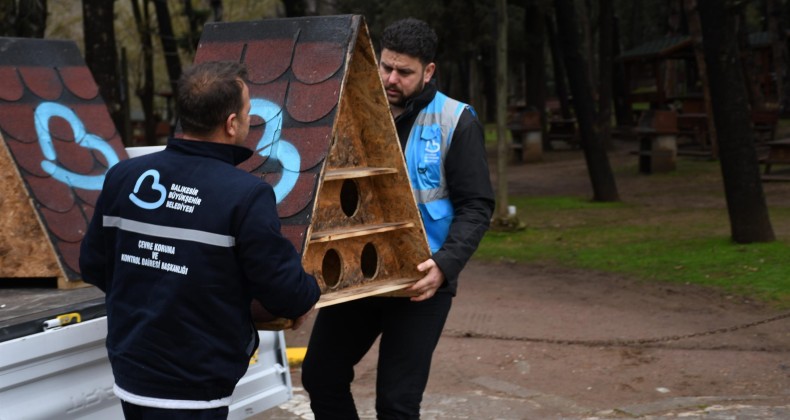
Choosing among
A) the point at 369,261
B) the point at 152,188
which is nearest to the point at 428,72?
the point at 369,261

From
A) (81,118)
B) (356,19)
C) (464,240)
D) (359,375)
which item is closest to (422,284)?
(464,240)

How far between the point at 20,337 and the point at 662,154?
62.2ft

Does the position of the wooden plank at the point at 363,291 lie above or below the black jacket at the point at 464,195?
below

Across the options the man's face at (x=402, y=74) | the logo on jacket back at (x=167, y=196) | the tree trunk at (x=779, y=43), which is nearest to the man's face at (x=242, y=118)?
the logo on jacket back at (x=167, y=196)

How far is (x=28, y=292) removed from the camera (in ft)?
17.2

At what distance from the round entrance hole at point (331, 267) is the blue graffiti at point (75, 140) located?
187cm

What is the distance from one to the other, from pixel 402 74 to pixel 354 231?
25.9 inches

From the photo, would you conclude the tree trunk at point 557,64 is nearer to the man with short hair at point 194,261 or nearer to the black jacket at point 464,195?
the black jacket at point 464,195

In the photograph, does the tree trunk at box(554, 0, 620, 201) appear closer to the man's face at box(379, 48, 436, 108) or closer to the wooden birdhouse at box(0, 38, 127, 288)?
the wooden birdhouse at box(0, 38, 127, 288)

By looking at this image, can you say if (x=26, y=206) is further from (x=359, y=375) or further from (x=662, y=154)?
(x=662, y=154)

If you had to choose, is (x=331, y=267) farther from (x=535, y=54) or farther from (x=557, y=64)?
(x=557, y=64)

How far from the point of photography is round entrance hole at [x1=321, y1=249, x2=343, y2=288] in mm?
4422

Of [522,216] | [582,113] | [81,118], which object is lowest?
[522,216]

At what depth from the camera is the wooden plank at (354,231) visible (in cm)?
407
